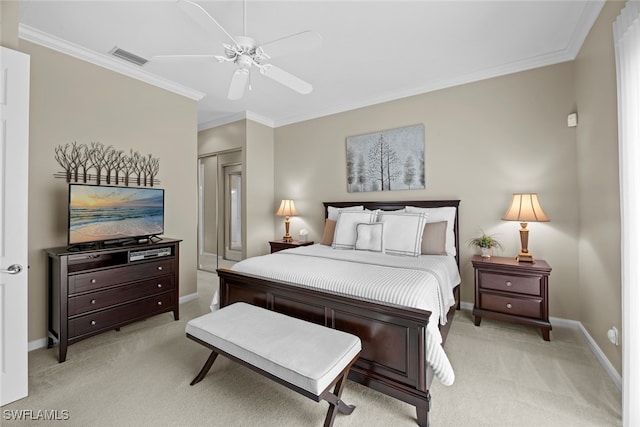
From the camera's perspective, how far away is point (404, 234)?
298 cm

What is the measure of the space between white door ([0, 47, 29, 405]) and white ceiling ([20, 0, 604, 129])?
35.8 inches

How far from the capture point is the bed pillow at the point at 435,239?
9.80ft

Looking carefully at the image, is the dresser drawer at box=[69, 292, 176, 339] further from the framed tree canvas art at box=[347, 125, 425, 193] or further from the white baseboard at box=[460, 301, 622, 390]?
the white baseboard at box=[460, 301, 622, 390]

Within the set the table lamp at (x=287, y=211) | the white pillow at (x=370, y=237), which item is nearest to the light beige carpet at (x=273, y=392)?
the white pillow at (x=370, y=237)

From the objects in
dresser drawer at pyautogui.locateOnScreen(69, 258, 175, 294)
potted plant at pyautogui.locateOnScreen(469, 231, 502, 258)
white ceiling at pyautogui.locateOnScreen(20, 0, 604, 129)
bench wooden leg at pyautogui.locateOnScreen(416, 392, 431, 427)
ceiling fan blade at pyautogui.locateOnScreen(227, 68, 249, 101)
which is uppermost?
white ceiling at pyautogui.locateOnScreen(20, 0, 604, 129)

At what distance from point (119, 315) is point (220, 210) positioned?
2.93 metres

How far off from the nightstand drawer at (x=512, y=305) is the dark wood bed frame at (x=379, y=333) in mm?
1428

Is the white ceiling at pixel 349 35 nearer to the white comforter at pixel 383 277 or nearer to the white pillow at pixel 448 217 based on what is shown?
the white pillow at pixel 448 217

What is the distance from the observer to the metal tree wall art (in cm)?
270

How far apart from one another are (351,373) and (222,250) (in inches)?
162

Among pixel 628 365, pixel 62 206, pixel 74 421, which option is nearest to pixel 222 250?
pixel 62 206

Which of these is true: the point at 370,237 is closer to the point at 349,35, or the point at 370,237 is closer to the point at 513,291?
the point at 513,291

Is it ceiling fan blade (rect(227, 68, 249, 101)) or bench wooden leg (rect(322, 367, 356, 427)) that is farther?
ceiling fan blade (rect(227, 68, 249, 101))

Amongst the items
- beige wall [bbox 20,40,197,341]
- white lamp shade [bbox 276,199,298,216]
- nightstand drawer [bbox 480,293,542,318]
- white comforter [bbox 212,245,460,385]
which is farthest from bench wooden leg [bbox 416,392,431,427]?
white lamp shade [bbox 276,199,298,216]
